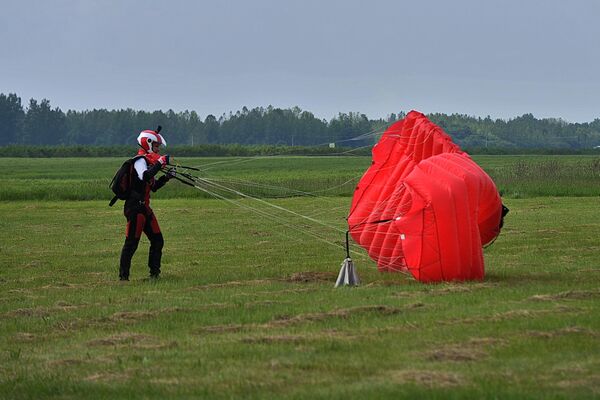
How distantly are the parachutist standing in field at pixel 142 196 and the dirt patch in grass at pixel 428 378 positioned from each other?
24.8 feet

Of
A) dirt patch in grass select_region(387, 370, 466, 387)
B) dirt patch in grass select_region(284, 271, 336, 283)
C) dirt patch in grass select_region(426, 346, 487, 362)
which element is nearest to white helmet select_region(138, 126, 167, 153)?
dirt patch in grass select_region(284, 271, 336, 283)

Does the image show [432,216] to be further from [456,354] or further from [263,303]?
[456,354]

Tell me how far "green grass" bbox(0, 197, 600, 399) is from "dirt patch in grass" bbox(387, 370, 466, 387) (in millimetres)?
20

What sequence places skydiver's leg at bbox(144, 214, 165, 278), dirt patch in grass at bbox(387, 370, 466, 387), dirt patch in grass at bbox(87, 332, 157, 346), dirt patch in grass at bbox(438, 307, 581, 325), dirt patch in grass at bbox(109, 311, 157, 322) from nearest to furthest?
dirt patch in grass at bbox(387, 370, 466, 387), dirt patch in grass at bbox(87, 332, 157, 346), dirt patch in grass at bbox(438, 307, 581, 325), dirt patch in grass at bbox(109, 311, 157, 322), skydiver's leg at bbox(144, 214, 165, 278)

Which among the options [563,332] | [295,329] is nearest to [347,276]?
[295,329]

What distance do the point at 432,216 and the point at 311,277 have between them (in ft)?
8.05

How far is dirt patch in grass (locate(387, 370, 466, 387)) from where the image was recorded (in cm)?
705

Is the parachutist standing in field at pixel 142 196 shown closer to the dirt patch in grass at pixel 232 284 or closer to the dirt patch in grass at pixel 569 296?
the dirt patch in grass at pixel 232 284

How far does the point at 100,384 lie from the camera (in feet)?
25.2

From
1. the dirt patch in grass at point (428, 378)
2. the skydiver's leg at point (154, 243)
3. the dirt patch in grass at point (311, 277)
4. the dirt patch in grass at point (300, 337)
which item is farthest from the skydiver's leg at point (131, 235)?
the dirt patch in grass at point (428, 378)

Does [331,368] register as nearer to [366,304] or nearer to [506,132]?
[366,304]

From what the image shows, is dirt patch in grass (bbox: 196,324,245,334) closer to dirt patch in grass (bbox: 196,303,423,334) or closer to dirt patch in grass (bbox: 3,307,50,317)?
dirt patch in grass (bbox: 196,303,423,334)

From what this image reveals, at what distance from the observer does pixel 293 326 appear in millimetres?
9797

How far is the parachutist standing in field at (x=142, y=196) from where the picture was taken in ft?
47.4
